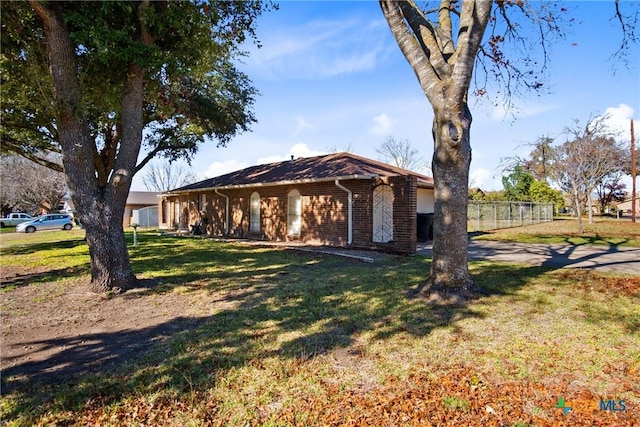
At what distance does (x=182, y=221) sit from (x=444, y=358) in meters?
22.1

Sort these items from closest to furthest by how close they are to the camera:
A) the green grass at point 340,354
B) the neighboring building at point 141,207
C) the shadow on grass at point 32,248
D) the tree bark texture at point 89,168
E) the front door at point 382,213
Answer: the green grass at point 340,354 < the tree bark texture at point 89,168 < the front door at point 382,213 < the shadow on grass at point 32,248 < the neighboring building at point 141,207

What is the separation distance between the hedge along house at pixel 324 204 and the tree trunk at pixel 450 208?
17.4 feet

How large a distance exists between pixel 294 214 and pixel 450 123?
10.3 meters

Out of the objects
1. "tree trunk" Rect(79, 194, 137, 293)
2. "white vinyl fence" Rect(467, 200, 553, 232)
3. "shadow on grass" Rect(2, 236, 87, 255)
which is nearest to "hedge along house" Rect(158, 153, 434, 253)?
"white vinyl fence" Rect(467, 200, 553, 232)

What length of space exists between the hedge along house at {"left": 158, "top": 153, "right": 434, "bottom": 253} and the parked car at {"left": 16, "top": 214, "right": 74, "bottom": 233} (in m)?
17.8

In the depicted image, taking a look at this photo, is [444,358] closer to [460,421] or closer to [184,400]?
[460,421]

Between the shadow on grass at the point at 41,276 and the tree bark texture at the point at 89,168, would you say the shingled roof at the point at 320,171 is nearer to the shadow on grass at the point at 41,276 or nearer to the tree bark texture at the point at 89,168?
the tree bark texture at the point at 89,168

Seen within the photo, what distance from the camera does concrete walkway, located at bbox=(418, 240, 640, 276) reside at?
8.75 m

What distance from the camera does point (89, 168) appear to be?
6.23m

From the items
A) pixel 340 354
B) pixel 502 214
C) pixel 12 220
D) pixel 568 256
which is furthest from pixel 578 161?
Result: pixel 12 220

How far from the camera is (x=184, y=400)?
114 inches

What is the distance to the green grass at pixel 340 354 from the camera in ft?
9.23

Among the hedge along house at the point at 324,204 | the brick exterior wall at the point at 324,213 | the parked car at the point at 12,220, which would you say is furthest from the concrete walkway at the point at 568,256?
the parked car at the point at 12,220

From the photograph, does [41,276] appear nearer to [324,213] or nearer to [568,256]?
[324,213]
